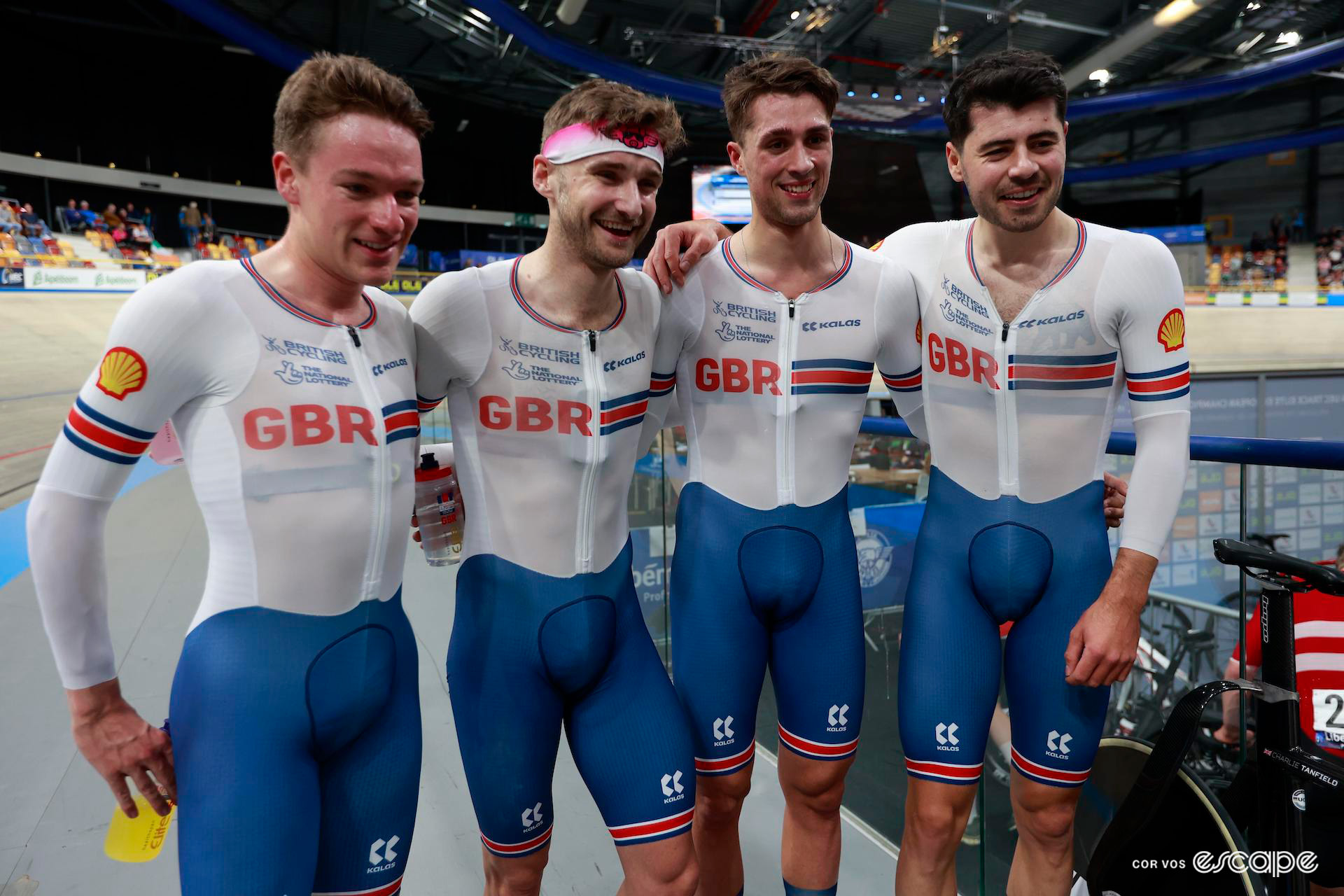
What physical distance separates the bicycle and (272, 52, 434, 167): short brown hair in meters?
1.81

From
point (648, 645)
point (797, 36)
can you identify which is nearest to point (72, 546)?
point (648, 645)

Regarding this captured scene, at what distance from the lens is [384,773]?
1.61m

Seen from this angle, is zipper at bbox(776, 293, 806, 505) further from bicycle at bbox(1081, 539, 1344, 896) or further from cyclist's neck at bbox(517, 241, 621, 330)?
bicycle at bbox(1081, 539, 1344, 896)

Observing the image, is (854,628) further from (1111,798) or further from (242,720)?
(242,720)

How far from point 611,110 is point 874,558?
2.04 meters

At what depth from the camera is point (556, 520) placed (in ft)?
6.19

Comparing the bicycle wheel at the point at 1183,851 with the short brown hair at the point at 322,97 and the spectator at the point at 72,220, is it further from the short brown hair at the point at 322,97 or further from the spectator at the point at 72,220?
the spectator at the point at 72,220

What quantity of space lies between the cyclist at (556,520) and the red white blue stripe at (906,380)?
2.38 feet

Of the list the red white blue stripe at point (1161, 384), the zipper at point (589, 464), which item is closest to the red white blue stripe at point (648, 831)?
the zipper at point (589, 464)

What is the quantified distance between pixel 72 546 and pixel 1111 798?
238cm

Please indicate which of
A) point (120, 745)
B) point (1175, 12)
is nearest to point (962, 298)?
point (120, 745)

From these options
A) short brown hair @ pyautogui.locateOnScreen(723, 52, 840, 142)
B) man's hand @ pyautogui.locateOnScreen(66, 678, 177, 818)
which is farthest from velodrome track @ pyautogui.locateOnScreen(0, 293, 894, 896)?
short brown hair @ pyautogui.locateOnScreen(723, 52, 840, 142)

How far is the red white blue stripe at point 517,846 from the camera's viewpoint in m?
1.86

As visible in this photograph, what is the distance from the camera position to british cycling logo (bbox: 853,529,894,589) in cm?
325
